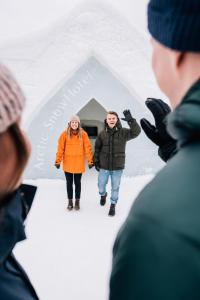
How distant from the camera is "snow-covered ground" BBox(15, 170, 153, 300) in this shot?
332cm

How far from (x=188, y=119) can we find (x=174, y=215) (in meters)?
0.19

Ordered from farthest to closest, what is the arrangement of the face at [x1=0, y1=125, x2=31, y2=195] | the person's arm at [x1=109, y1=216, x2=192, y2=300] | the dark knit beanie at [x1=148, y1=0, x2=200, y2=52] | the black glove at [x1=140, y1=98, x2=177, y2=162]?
the black glove at [x1=140, y1=98, x2=177, y2=162]
the face at [x1=0, y1=125, x2=31, y2=195]
the dark knit beanie at [x1=148, y1=0, x2=200, y2=52]
the person's arm at [x1=109, y1=216, x2=192, y2=300]

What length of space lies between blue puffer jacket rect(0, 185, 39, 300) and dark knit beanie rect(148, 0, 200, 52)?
1.96 feet

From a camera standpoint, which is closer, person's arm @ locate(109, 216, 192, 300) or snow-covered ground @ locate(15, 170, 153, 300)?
person's arm @ locate(109, 216, 192, 300)

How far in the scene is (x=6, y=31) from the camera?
1129 centimetres

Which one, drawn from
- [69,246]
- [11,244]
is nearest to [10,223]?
[11,244]

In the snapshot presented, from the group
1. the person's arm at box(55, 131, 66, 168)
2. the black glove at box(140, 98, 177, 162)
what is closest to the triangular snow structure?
the person's arm at box(55, 131, 66, 168)

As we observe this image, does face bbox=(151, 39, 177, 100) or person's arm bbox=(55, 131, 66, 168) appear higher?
person's arm bbox=(55, 131, 66, 168)

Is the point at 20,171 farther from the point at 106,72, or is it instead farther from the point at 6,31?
the point at 6,31

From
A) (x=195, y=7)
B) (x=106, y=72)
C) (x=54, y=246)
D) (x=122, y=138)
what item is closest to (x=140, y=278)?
(x=195, y=7)

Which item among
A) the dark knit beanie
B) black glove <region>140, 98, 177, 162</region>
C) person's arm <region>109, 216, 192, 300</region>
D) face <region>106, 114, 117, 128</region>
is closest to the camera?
person's arm <region>109, 216, 192, 300</region>

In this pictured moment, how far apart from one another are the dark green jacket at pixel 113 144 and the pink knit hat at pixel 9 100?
4.05 m

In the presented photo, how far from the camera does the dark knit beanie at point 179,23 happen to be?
2.66 ft

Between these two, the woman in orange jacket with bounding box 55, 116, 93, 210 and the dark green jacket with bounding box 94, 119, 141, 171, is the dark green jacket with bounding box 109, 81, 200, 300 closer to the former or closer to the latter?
the dark green jacket with bounding box 94, 119, 141, 171
